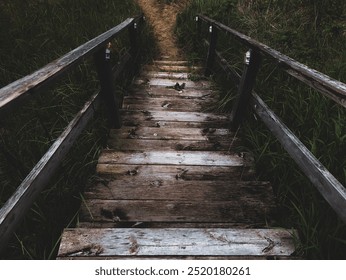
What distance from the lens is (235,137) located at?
9.45 feet

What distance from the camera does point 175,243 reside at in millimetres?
1474

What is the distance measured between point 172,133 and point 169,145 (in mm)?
278

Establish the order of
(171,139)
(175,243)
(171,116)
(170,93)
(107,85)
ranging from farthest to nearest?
(170,93)
(171,116)
(171,139)
(107,85)
(175,243)

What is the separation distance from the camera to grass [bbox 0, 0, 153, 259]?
5.73 feet

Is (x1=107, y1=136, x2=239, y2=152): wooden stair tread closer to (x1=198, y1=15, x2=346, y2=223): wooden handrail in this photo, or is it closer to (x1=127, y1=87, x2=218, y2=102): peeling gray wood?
(x1=198, y1=15, x2=346, y2=223): wooden handrail

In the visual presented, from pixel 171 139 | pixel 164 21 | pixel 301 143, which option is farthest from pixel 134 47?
pixel 301 143

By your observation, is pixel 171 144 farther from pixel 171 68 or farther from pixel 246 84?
pixel 171 68

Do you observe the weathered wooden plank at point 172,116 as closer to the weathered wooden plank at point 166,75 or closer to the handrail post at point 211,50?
the weathered wooden plank at point 166,75

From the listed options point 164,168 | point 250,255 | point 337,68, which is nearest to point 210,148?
point 164,168

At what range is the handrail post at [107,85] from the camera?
2.35 m

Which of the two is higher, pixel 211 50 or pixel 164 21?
pixel 164 21

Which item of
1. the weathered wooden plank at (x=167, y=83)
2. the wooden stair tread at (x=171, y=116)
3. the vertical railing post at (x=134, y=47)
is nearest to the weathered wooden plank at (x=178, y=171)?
the wooden stair tread at (x=171, y=116)

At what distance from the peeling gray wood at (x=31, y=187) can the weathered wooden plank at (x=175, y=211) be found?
43 cm

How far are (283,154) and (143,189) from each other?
124cm
